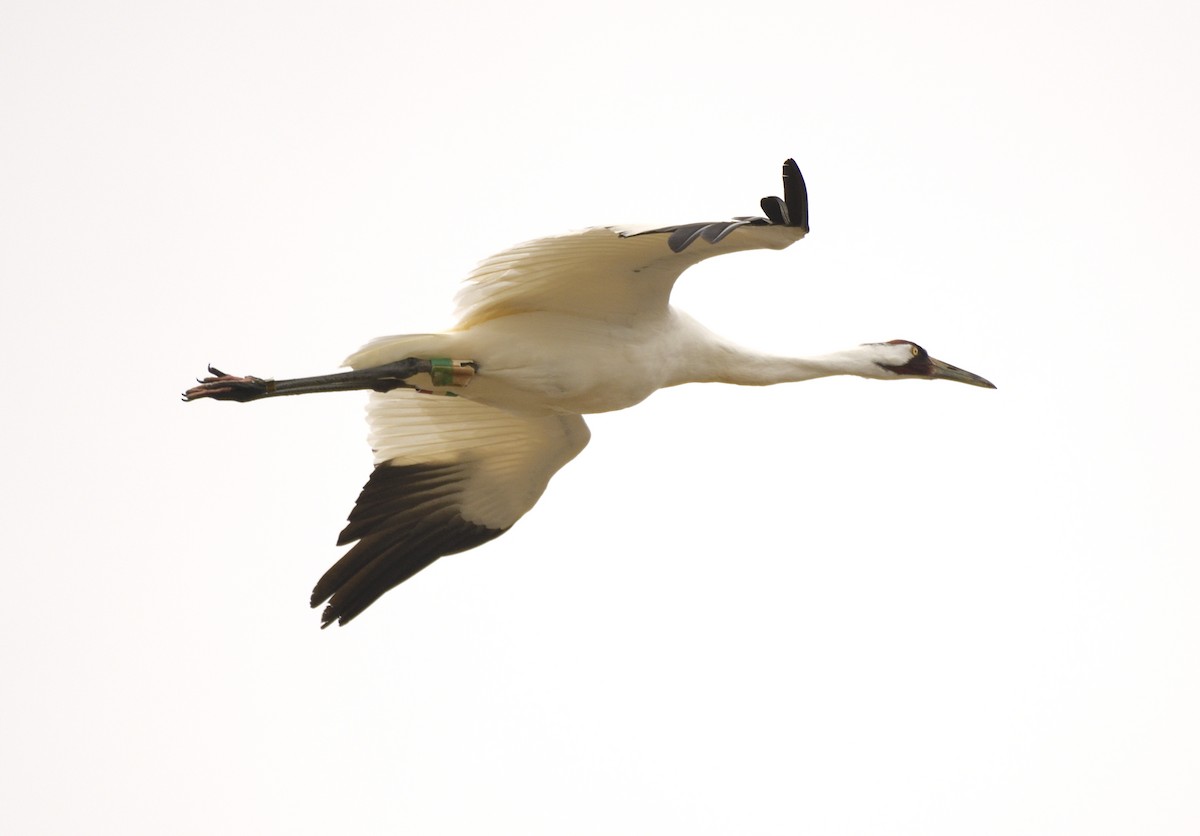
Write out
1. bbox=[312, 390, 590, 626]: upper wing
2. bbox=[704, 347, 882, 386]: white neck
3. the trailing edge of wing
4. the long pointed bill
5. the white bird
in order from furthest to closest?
the long pointed bill, bbox=[312, 390, 590, 626]: upper wing, bbox=[704, 347, 882, 386]: white neck, the white bird, the trailing edge of wing

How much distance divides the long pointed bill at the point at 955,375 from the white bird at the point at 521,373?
12 mm

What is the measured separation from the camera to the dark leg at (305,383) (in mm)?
13414

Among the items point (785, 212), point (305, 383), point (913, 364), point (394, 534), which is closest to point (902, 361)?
point (913, 364)

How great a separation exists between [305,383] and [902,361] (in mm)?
4584

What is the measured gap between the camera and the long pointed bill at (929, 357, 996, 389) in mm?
15281

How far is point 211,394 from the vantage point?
44.1ft

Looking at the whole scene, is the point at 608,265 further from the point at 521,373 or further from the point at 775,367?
the point at 775,367

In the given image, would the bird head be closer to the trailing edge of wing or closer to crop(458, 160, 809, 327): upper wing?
crop(458, 160, 809, 327): upper wing

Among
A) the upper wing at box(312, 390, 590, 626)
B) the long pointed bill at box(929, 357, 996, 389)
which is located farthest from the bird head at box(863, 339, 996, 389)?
the upper wing at box(312, 390, 590, 626)

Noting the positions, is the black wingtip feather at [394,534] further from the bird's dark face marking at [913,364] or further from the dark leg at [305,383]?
the bird's dark face marking at [913,364]

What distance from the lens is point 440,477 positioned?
593 inches

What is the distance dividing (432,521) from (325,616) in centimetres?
113


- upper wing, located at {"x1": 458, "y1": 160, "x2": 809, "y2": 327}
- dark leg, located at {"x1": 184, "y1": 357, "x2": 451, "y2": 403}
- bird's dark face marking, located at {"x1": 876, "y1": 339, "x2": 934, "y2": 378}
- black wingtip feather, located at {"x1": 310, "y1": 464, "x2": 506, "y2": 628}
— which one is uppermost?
upper wing, located at {"x1": 458, "y1": 160, "x2": 809, "y2": 327}

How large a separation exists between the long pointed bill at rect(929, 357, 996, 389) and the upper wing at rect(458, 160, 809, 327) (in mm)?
2850
